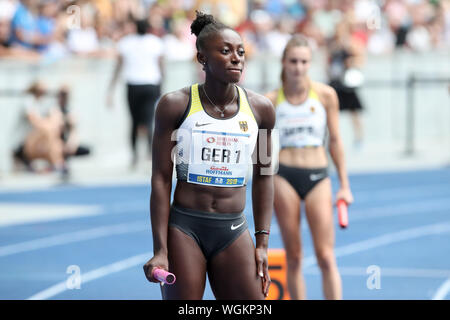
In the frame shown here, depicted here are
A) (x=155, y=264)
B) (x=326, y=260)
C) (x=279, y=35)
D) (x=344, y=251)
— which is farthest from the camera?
(x=279, y=35)

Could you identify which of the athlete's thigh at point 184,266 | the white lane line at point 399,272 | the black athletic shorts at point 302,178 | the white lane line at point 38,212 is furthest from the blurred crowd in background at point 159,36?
the athlete's thigh at point 184,266

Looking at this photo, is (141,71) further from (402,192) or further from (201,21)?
(201,21)

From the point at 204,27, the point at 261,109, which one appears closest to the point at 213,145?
the point at 261,109

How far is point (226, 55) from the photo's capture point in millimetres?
5094

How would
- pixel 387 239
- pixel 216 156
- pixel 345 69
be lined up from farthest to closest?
pixel 345 69, pixel 387 239, pixel 216 156

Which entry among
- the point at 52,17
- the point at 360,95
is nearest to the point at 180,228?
the point at 52,17

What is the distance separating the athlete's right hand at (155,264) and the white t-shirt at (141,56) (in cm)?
1137

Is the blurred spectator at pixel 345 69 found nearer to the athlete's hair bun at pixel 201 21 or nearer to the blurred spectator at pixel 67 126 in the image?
the blurred spectator at pixel 67 126

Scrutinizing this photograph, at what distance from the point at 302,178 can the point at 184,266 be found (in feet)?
8.29

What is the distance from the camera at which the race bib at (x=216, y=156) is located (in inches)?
203

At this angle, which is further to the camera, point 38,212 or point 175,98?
point 38,212

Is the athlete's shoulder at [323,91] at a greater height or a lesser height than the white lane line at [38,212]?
greater
